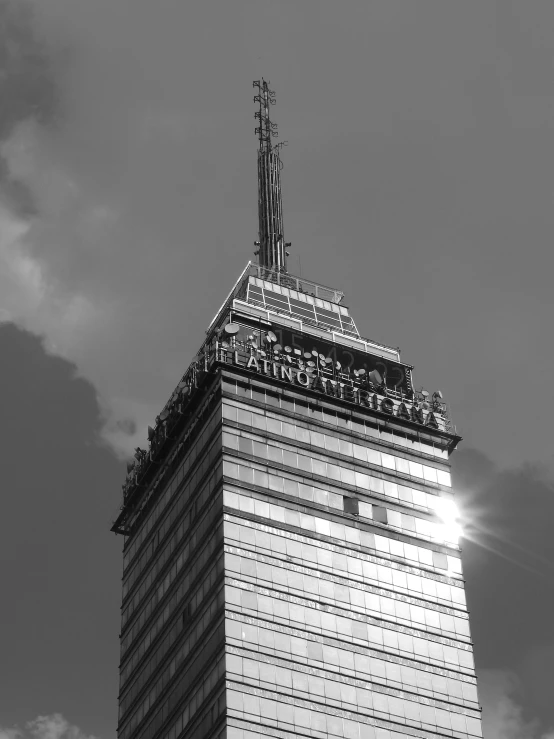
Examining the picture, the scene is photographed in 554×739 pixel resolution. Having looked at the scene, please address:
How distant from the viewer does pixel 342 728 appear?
147 metres

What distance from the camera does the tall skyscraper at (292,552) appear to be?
148 meters

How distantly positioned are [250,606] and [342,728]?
A: 45.2ft

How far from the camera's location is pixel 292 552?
156 meters

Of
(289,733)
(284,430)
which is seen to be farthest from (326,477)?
(289,733)

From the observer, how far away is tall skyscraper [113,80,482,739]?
148375mm

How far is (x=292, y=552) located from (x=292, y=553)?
0.15 metres

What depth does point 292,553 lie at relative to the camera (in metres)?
156

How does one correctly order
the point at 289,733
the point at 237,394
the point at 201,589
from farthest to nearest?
1. the point at 237,394
2. the point at 201,589
3. the point at 289,733

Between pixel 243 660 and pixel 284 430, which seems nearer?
pixel 243 660

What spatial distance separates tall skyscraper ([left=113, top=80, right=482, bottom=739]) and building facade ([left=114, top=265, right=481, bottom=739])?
17cm

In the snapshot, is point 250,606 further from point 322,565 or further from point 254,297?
point 254,297

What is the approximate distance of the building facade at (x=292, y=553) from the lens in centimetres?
14838

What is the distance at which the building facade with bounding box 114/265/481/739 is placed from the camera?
14838 cm

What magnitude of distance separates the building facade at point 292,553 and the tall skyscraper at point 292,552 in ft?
0.57
